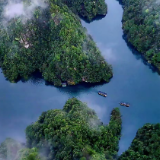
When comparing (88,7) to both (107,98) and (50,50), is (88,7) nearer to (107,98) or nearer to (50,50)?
(50,50)

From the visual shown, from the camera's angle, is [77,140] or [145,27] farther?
[145,27]

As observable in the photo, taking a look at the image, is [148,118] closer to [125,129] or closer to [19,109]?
[125,129]

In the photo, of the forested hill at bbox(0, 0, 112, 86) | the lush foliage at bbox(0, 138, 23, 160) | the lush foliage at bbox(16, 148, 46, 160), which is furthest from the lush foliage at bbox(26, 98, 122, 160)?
the forested hill at bbox(0, 0, 112, 86)

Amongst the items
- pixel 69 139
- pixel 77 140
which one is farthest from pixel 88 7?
pixel 69 139

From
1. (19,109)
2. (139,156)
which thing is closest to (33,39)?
(19,109)

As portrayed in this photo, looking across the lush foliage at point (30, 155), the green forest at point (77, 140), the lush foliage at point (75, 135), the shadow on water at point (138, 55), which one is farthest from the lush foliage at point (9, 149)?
the shadow on water at point (138, 55)
